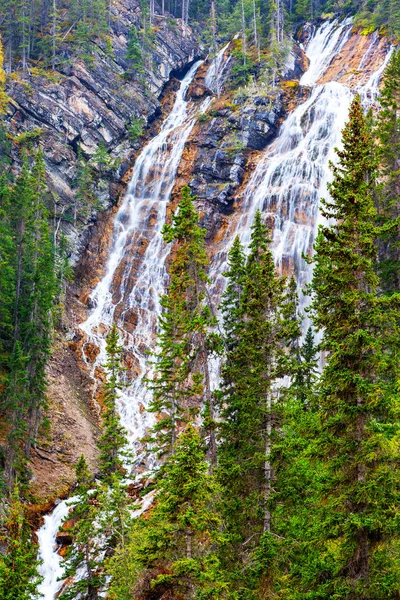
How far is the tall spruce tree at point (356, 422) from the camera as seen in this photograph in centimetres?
949

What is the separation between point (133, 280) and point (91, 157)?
18.1m

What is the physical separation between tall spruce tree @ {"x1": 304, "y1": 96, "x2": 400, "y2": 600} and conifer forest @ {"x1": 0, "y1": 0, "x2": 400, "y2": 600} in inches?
2.1

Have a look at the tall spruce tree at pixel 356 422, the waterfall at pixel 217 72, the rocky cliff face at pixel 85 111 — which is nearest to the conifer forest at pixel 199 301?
the tall spruce tree at pixel 356 422

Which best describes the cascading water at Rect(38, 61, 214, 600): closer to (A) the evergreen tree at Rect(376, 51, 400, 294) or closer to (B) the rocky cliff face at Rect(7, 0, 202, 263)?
(B) the rocky cliff face at Rect(7, 0, 202, 263)

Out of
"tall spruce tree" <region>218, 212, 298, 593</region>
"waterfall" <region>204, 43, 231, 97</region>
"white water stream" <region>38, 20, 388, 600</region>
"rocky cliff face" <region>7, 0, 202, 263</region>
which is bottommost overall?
"tall spruce tree" <region>218, 212, 298, 593</region>

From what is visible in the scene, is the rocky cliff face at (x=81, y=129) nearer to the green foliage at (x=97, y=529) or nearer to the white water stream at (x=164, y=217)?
the white water stream at (x=164, y=217)

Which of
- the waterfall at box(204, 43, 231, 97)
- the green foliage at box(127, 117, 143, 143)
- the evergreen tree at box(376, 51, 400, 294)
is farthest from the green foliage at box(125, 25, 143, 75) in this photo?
the evergreen tree at box(376, 51, 400, 294)

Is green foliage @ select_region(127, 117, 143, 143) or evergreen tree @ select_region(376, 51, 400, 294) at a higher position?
green foliage @ select_region(127, 117, 143, 143)

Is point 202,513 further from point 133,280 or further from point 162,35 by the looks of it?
point 162,35

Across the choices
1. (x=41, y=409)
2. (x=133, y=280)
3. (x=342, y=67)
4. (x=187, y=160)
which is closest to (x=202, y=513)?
(x=41, y=409)

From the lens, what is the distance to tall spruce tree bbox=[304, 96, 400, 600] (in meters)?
9.49

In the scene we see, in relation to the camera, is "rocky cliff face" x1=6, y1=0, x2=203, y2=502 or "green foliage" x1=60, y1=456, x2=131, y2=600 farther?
"rocky cliff face" x1=6, y1=0, x2=203, y2=502

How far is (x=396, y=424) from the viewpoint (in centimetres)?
962

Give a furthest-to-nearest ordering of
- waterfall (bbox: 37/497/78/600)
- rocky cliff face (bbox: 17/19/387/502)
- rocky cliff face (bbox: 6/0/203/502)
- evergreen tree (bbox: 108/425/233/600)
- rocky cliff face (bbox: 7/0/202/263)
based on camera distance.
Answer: rocky cliff face (bbox: 7/0/202/263) < rocky cliff face (bbox: 17/19/387/502) < rocky cliff face (bbox: 6/0/203/502) < waterfall (bbox: 37/497/78/600) < evergreen tree (bbox: 108/425/233/600)
